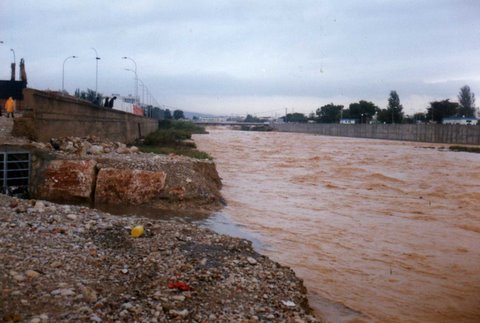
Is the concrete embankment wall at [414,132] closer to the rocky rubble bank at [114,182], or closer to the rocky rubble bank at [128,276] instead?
the rocky rubble bank at [114,182]

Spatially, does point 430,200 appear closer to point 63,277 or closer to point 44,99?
point 44,99

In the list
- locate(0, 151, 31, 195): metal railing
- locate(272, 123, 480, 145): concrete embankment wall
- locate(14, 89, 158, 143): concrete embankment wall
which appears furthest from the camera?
locate(272, 123, 480, 145): concrete embankment wall

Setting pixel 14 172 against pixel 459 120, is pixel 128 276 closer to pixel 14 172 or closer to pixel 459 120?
pixel 14 172

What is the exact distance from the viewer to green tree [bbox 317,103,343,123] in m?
139

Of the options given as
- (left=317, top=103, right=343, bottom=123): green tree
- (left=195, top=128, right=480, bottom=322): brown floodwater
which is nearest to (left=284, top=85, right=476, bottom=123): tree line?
(left=317, top=103, right=343, bottom=123): green tree

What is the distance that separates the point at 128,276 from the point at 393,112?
10640 cm

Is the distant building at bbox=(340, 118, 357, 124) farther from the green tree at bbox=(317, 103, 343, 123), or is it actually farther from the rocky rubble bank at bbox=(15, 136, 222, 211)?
the rocky rubble bank at bbox=(15, 136, 222, 211)

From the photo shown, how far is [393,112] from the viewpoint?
10600 cm

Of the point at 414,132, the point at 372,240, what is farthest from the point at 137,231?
the point at 414,132

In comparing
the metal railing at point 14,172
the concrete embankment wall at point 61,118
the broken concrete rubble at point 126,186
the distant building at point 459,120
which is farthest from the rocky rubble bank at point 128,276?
the distant building at point 459,120

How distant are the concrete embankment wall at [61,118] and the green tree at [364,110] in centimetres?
10057

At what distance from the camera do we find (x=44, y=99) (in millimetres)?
16422

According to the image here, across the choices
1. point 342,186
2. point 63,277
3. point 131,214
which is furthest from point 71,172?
point 342,186

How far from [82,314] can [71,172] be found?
781 cm
